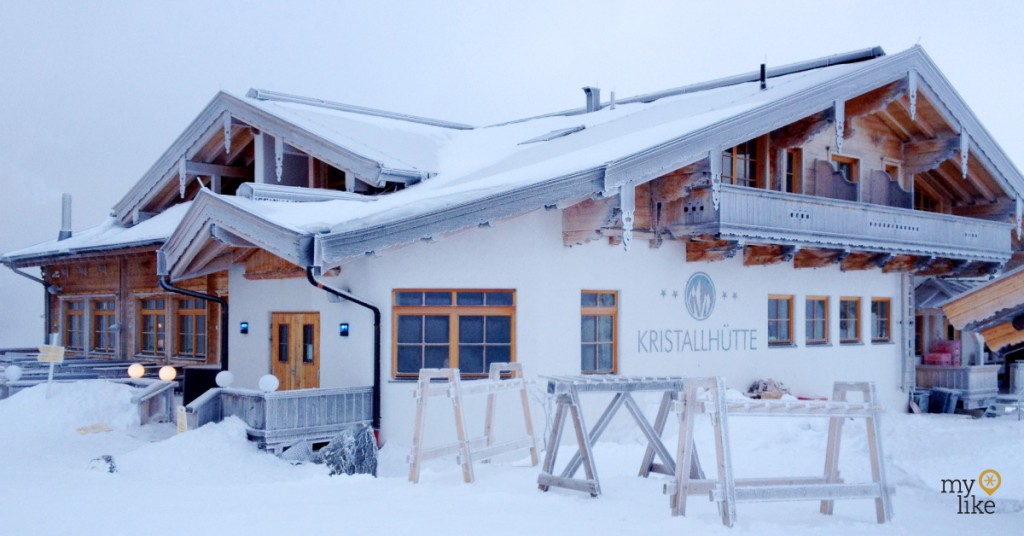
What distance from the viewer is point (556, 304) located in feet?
48.2

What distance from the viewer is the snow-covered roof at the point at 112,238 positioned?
63.9 feet

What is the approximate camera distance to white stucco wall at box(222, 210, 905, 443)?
→ 45.9 feet

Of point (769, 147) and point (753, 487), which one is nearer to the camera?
point (753, 487)

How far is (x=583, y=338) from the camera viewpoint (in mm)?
15258

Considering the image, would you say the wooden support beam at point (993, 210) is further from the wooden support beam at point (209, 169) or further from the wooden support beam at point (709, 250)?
the wooden support beam at point (209, 169)

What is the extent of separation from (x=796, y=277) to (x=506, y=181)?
7.67 m

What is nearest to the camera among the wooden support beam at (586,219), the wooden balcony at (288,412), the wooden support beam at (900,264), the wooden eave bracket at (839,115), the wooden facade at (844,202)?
the wooden balcony at (288,412)

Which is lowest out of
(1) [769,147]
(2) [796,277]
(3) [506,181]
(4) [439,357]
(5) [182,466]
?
(5) [182,466]

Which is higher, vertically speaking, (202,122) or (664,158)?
(202,122)

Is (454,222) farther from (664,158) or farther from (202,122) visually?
(202,122)

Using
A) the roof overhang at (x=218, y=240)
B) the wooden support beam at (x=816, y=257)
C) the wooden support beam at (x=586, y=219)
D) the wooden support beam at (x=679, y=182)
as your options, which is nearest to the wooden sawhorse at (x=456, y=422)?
Result: the roof overhang at (x=218, y=240)

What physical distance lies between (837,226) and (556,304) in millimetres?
6234

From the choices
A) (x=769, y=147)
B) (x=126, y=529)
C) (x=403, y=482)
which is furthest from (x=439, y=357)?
(x=769, y=147)

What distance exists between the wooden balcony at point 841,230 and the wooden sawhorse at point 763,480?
6.72m
